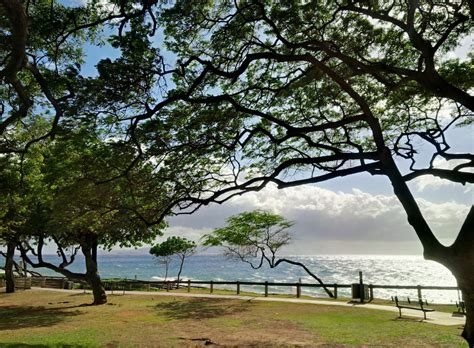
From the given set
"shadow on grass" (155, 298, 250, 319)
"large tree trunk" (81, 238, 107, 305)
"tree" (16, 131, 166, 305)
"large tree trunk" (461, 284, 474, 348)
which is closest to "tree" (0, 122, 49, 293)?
"tree" (16, 131, 166, 305)

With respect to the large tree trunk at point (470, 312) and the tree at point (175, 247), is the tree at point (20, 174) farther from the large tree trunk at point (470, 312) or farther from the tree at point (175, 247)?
the tree at point (175, 247)

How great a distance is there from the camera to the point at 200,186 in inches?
507

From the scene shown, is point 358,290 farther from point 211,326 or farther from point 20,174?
point 20,174

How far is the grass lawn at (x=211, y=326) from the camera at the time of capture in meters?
11.4

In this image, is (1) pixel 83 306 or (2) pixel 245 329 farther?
(1) pixel 83 306

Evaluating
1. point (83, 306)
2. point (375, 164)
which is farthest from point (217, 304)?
point (375, 164)

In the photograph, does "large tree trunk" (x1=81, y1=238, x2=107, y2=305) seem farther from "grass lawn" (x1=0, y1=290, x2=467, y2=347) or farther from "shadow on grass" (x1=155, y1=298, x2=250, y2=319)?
"shadow on grass" (x1=155, y1=298, x2=250, y2=319)

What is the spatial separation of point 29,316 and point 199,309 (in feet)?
27.4

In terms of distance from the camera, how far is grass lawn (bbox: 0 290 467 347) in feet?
37.5

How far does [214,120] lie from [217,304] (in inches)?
607

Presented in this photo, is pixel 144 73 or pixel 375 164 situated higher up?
pixel 144 73

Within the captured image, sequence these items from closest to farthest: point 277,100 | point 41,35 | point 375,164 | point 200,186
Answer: point 375,164 → point 41,35 → point 277,100 → point 200,186

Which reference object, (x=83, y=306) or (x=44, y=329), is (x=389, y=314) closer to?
(x=44, y=329)

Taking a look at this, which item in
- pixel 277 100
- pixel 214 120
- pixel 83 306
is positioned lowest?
pixel 83 306
